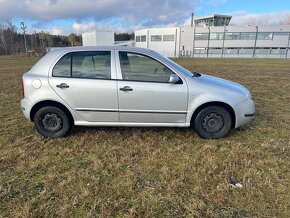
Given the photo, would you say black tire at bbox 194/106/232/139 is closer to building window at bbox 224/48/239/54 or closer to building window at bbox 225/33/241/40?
building window at bbox 224/48/239/54

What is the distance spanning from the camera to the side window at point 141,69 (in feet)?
14.1

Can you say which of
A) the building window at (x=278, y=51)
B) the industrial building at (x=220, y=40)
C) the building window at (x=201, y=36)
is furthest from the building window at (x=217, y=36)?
the building window at (x=278, y=51)

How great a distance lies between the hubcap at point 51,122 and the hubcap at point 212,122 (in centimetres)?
271

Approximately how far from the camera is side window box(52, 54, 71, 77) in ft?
14.3

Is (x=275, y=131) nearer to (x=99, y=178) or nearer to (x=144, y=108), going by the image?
(x=144, y=108)

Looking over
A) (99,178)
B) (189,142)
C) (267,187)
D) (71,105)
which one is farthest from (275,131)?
(71,105)

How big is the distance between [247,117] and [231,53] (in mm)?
64588

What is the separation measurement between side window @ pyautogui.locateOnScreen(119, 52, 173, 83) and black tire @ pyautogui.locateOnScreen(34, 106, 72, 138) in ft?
4.60

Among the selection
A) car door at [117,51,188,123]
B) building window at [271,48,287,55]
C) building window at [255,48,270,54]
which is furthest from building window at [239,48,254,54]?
car door at [117,51,188,123]

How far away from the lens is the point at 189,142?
4.45 m

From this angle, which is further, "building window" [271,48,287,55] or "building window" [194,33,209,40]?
"building window" [194,33,209,40]

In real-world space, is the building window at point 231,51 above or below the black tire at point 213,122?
above

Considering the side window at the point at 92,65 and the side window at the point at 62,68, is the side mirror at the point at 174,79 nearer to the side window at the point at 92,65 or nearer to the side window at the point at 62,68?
the side window at the point at 92,65

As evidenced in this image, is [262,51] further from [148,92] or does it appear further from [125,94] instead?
[125,94]
